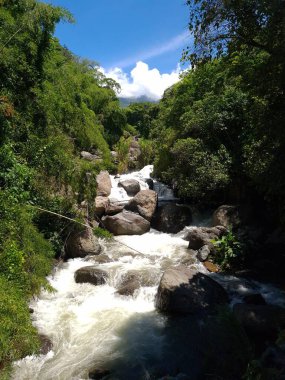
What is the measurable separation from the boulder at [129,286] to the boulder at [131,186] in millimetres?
8327

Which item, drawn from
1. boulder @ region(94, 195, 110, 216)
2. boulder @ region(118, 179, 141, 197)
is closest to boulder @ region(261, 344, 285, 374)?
boulder @ region(94, 195, 110, 216)

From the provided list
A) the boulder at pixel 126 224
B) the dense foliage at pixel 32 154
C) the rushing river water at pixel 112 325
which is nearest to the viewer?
the rushing river water at pixel 112 325

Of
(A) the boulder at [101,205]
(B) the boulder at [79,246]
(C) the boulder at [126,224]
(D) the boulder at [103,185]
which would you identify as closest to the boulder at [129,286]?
(B) the boulder at [79,246]

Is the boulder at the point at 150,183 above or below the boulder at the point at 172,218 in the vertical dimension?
above

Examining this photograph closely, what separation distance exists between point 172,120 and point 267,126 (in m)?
13.6

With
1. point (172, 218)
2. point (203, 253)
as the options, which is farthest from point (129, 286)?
point (172, 218)

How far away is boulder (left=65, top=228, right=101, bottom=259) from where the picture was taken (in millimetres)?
12547

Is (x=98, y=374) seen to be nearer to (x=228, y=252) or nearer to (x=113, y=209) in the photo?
(x=228, y=252)

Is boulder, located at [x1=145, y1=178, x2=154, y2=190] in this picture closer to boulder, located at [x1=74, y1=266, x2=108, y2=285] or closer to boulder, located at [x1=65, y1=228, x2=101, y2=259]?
boulder, located at [x1=65, y1=228, x2=101, y2=259]

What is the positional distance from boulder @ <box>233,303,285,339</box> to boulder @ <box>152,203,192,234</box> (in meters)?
7.50

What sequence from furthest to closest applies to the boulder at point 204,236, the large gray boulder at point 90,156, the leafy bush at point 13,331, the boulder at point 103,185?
the large gray boulder at point 90,156, the boulder at point 103,185, the boulder at point 204,236, the leafy bush at point 13,331

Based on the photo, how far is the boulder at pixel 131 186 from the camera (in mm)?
18578

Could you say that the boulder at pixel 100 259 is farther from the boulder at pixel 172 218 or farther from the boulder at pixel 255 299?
the boulder at pixel 255 299

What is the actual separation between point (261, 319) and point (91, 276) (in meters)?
5.32
